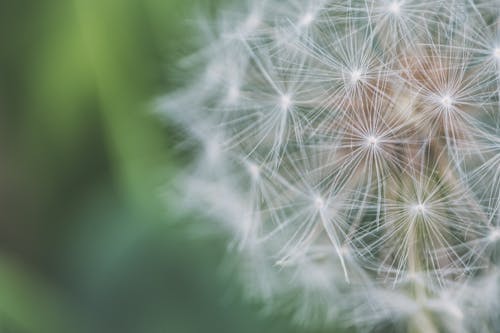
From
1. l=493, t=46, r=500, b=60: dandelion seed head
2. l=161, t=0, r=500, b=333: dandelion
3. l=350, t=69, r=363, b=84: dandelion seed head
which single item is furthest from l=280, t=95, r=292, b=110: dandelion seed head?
l=493, t=46, r=500, b=60: dandelion seed head

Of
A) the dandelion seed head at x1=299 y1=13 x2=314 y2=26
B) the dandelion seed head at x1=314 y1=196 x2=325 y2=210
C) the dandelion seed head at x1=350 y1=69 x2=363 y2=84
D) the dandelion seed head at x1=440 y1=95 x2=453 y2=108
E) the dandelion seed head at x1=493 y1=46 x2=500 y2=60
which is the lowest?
the dandelion seed head at x1=314 y1=196 x2=325 y2=210

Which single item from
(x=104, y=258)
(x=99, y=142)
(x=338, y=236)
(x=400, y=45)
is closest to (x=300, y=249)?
(x=338, y=236)

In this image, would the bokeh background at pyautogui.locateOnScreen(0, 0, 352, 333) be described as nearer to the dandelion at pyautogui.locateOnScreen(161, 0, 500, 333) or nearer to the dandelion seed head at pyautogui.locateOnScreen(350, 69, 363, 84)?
the dandelion at pyautogui.locateOnScreen(161, 0, 500, 333)

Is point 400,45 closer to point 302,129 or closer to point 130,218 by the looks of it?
point 302,129

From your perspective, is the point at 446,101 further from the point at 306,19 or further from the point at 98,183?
the point at 98,183

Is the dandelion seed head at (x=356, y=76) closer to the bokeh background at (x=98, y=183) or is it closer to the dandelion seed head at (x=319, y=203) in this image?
the dandelion seed head at (x=319, y=203)
